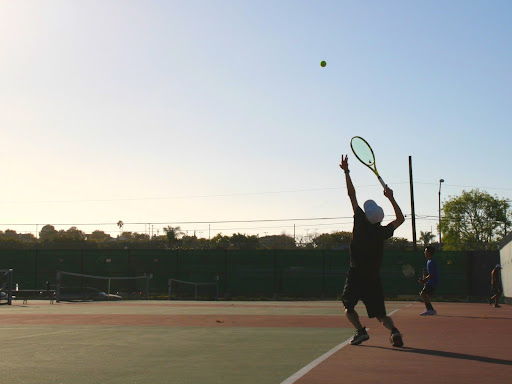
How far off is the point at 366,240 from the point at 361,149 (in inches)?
A: 104

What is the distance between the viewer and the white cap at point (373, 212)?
304 inches

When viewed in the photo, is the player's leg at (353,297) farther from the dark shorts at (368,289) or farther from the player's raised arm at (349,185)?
the player's raised arm at (349,185)

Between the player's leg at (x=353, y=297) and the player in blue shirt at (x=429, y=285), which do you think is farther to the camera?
the player in blue shirt at (x=429, y=285)

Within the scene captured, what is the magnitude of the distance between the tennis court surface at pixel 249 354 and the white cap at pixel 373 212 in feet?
4.46

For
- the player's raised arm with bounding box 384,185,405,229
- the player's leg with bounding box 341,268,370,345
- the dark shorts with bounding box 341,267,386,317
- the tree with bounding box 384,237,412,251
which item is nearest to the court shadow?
the player's leg with bounding box 341,268,370,345

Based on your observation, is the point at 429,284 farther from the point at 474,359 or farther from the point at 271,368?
the point at 271,368

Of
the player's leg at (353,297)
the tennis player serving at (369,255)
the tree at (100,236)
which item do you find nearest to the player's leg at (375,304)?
the tennis player serving at (369,255)

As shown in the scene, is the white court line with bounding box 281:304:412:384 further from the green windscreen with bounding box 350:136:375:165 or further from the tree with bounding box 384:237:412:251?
the tree with bounding box 384:237:412:251

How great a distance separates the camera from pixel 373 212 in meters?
7.72

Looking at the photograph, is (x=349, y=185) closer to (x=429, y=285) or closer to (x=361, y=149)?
(x=361, y=149)

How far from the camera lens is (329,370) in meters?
6.16

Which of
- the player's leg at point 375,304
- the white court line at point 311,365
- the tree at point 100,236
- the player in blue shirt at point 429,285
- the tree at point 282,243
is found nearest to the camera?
the white court line at point 311,365

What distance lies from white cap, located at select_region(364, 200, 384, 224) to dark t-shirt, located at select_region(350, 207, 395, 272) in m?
0.05

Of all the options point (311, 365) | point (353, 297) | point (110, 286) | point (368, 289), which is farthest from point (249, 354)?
point (110, 286)
